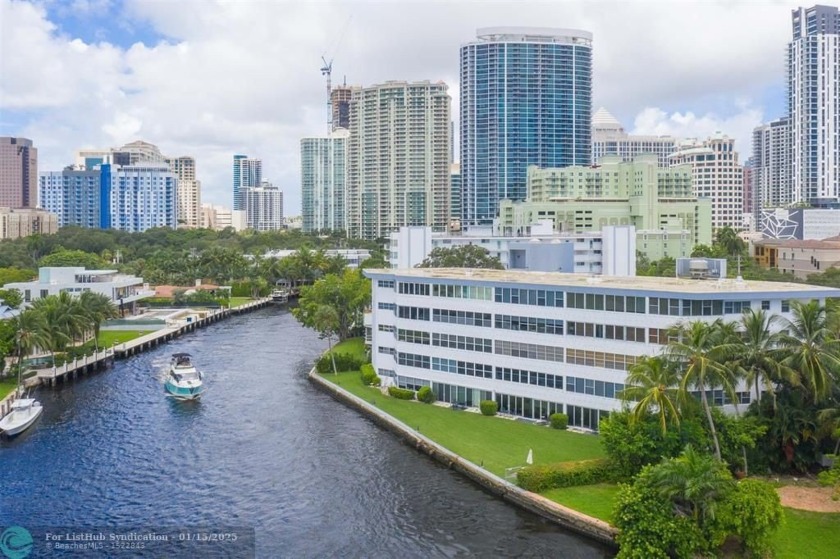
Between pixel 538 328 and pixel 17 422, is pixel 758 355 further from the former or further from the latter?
pixel 17 422

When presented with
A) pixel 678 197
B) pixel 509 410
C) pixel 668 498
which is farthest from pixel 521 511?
pixel 678 197

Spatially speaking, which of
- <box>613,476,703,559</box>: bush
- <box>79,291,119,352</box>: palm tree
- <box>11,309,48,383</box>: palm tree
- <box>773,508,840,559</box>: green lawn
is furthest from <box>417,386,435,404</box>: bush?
<box>79,291,119,352</box>: palm tree

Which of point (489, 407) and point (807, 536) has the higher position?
point (489, 407)

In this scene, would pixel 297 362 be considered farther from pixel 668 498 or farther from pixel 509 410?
pixel 668 498

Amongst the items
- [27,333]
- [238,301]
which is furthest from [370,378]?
[238,301]

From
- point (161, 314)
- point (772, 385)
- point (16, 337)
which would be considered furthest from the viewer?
point (161, 314)
